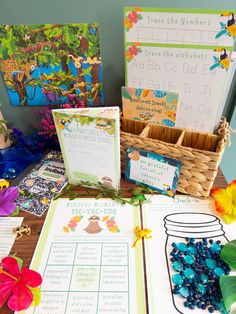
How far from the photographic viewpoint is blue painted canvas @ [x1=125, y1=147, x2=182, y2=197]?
569 mm

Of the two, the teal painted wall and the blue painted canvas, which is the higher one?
the teal painted wall

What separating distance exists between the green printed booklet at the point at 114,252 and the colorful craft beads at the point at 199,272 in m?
0.01

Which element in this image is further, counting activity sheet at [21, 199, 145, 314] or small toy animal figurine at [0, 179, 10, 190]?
small toy animal figurine at [0, 179, 10, 190]

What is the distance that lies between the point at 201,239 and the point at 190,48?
446 mm

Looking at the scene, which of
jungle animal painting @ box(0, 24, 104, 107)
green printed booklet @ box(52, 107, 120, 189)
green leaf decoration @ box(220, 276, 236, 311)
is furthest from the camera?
jungle animal painting @ box(0, 24, 104, 107)

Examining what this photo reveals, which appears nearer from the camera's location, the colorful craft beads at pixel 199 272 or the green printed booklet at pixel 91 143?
the colorful craft beads at pixel 199 272

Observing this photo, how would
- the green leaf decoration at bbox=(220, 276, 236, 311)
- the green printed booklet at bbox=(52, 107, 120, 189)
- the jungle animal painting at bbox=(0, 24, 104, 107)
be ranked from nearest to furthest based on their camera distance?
1. the green leaf decoration at bbox=(220, 276, 236, 311)
2. the green printed booklet at bbox=(52, 107, 120, 189)
3. the jungle animal painting at bbox=(0, 24, 104, 107)

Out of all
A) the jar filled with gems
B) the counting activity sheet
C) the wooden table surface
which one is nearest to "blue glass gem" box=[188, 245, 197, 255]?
the jar filled with gems

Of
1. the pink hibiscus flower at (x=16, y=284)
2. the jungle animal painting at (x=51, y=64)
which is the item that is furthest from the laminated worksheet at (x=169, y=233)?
the jungle animal painting at (x=51, y=64)

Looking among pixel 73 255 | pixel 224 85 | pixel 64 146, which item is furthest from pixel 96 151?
pixel 224 85

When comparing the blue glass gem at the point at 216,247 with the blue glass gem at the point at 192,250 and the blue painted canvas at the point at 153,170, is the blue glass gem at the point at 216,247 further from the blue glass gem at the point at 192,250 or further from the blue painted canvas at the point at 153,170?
the blue painted canvas at the point at 153,170

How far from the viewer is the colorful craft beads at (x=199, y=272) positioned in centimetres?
42

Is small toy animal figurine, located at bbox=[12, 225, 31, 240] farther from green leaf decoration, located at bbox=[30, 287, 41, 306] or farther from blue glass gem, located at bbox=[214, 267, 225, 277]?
blue glass gem, located at bbox=[214, 267, 225, 277]

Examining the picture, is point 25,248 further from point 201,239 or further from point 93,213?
point 201,239
